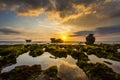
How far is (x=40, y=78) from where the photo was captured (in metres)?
28.8

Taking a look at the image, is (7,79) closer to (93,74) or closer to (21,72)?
(21,72)

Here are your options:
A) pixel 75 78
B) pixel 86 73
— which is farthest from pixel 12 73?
pixel 86 73

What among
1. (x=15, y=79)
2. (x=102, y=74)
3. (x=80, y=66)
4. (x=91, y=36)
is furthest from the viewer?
(x=91, y=36)

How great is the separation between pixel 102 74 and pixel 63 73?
289 inches

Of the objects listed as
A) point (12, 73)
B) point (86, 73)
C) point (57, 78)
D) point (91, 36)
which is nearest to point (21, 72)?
point (12, 73)

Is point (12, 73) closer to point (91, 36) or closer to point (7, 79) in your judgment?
point (7, 79)

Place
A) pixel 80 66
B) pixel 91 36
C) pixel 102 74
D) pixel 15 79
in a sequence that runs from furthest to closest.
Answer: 1. pixel 91 36
2. pixel 80 66
3. pixel 102 74
4. pixel 15 79

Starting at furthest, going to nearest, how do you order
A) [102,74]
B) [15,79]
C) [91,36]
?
[91,36] → [102,74] → [15,79]

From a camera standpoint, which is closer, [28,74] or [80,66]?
[28,74]

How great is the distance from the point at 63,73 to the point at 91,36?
11713 cm

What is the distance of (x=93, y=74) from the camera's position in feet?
102

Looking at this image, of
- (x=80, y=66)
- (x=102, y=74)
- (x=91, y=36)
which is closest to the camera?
(x=102, y=74)

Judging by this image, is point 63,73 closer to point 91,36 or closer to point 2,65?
point 2,65

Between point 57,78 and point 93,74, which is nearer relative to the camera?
point 57,78
